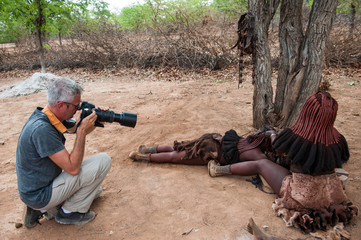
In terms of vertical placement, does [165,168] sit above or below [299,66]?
below

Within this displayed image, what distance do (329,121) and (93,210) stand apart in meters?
2.16

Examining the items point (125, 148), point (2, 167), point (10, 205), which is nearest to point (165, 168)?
point (125, 148)

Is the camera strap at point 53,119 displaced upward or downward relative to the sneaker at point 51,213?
upward

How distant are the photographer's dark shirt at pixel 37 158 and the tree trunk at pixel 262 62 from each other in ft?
9.15

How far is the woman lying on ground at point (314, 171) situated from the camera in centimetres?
189

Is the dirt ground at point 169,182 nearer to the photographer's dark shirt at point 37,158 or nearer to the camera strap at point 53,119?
the photographer's dark shirt at point 37,158

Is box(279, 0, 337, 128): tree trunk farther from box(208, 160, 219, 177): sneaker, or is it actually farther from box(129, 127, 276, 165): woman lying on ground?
box(208, 160, 219, 177): sneaker

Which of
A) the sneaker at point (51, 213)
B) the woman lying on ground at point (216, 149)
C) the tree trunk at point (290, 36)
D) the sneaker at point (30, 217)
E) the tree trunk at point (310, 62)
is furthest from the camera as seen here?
the tree trunk at point (290, 36)

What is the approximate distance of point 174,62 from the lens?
8906 millimetres

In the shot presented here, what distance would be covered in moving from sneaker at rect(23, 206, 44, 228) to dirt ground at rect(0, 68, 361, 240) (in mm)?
56

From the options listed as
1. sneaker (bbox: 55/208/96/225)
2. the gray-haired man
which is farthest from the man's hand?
sneaker (bbox: 55/208/96/225)

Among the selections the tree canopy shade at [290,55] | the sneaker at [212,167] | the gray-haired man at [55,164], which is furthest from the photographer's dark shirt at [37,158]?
the tree canopy shade at [290,55]

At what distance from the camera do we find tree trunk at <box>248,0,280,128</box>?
3371mm

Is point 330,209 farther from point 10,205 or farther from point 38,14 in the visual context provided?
point 38,14
